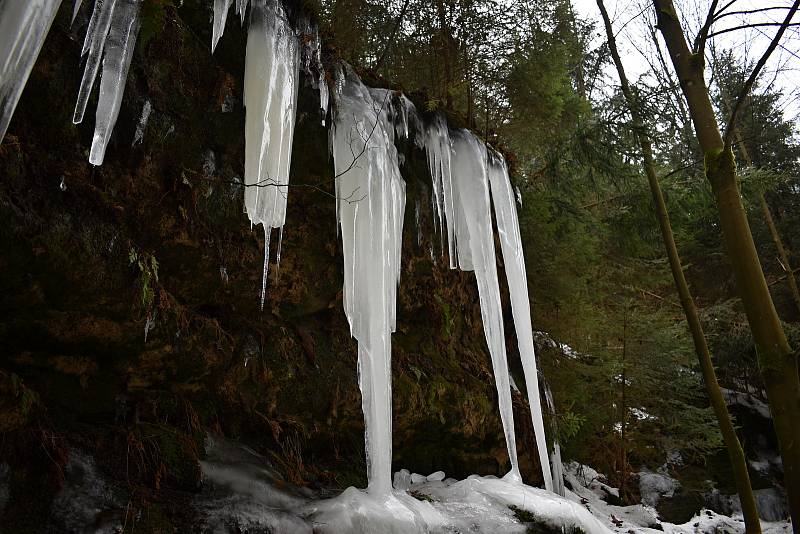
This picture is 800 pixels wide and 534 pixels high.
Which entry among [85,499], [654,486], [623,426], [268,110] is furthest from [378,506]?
[654,486]

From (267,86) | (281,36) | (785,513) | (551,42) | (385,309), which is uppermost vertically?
(551,42)

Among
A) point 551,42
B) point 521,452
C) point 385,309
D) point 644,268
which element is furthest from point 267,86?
point 644,268

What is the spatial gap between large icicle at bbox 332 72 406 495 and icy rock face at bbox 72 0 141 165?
1313 millimetres

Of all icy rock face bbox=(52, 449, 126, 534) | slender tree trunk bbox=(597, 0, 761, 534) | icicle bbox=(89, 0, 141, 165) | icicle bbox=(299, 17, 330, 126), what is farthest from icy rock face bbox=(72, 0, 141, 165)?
slender tree trunk bbox=(597, 0, 761, 534)

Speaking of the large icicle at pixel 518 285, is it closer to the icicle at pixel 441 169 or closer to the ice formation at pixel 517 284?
the ice formation at pixel 517 284

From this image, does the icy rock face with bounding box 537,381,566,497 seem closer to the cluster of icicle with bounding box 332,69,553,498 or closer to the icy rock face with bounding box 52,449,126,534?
the cluster of icicle with bounding box 332,69,553,498

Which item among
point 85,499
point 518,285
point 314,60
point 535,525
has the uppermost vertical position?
point 314,60

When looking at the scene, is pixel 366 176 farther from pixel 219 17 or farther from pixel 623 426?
pixel 623 426

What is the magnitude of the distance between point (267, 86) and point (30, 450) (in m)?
2.30

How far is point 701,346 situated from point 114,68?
5.33 meters

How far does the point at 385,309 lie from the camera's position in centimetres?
350

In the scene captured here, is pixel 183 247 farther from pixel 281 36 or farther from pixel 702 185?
pixel 702 185

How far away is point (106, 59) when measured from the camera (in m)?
2.50

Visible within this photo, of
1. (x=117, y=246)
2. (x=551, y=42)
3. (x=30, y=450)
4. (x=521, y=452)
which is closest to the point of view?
(x=30, y=450)
